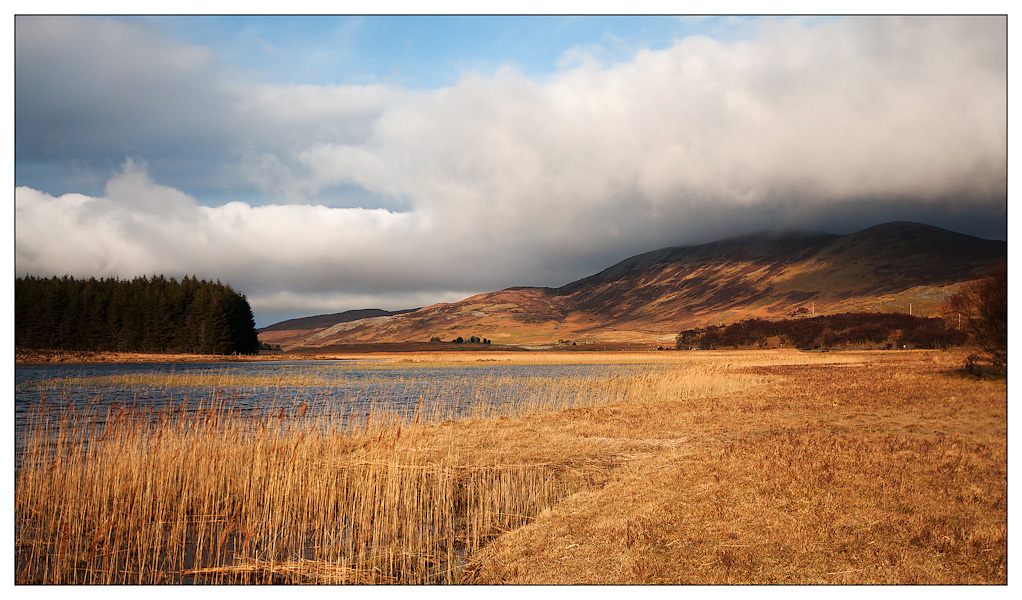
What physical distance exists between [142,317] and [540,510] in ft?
301

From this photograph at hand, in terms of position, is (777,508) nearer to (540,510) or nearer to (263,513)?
(540,510)

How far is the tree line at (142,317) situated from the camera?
6369cm

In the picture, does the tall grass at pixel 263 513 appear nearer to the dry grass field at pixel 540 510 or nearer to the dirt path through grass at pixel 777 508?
the dry grass field at pixel 540 510

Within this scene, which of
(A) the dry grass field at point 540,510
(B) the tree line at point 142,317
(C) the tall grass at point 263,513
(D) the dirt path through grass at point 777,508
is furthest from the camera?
(B) the tree line at point 142,317

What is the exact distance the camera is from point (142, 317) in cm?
8344

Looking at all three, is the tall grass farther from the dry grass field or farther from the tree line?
the tree line

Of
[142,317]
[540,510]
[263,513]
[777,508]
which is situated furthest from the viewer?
[142,317]

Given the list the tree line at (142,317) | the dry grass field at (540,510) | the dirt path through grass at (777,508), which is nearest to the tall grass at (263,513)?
the dry grass field at (540,510)

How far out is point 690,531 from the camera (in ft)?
26.8

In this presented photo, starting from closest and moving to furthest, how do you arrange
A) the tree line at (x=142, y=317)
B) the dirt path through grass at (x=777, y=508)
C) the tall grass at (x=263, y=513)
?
the dirt path through grass at (x=777, y=508) → the tall grass at (x=263, y=513) → the tree line at (x=142, y=317)

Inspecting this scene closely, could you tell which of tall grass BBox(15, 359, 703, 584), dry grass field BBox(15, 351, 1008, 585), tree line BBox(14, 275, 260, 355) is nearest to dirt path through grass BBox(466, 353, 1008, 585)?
dry grass field BBox(15, 351, 1008, 585)

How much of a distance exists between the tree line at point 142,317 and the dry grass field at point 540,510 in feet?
197

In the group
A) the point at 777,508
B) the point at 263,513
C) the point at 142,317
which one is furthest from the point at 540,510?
the point at 142,317
